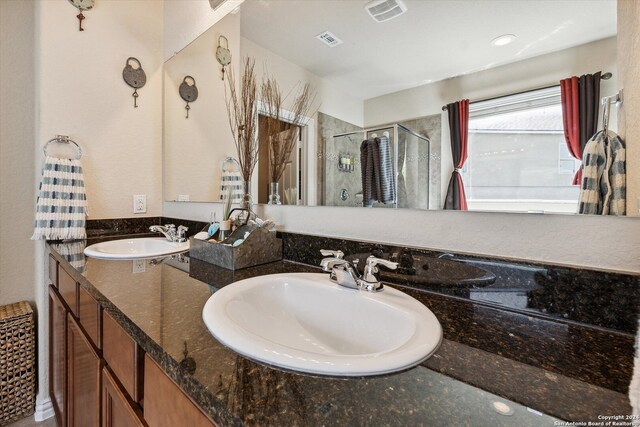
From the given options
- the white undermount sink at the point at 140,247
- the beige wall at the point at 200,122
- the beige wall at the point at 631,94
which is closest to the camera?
the beige wall at the point at 631,94

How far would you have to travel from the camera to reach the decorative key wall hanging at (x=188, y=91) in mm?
1742

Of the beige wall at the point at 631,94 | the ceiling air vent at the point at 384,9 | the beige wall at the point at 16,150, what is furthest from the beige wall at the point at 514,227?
the beige wall at the point at 16,150

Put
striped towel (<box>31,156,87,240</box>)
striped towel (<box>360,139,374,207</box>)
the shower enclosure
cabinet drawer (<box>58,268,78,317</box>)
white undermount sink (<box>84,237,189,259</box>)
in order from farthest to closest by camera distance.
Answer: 1. striped towel (<box>31,156,87,240</box>)
2. white undermount sink (<box>84,237,189,259</box>)
3. cabinet drawer (<box>58,268,78,317</box>)
4. striped towel (<box>360,139,374,207</box>)
5. the shower enclosure

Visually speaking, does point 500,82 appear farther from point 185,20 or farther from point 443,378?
point 185,20

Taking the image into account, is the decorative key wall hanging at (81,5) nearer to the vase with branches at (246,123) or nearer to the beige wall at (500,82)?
the vase with branches at (246,123)

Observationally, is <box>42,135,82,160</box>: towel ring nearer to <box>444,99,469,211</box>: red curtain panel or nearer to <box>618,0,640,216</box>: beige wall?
<box>444,99,469,211</box>: red curtain panel

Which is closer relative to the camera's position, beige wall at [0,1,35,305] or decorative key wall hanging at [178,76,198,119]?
beige wall at [0,1,35,305]

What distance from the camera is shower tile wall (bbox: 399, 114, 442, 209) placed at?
2.45 ft

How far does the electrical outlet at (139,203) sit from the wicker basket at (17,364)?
0.71m

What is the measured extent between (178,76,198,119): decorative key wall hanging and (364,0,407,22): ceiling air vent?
4.01 ft

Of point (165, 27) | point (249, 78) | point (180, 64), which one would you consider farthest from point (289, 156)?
point (165, 27)

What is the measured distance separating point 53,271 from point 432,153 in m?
1.69

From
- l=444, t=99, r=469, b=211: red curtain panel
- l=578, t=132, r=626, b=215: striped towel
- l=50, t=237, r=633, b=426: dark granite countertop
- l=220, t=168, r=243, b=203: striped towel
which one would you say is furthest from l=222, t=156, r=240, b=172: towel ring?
l=578, t=132, r=626, b=215: striped towel

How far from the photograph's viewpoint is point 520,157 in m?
0.65
